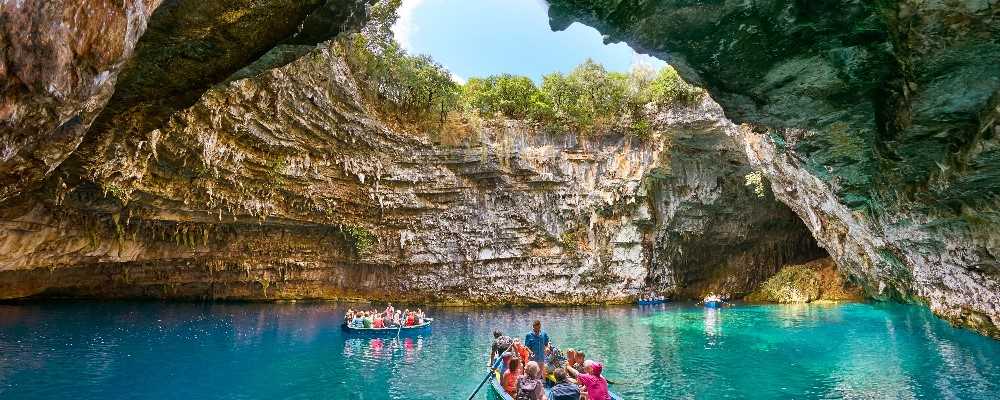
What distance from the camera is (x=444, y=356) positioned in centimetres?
1648

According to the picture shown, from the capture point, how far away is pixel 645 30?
22.9 ft

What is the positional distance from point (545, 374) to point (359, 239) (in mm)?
20683

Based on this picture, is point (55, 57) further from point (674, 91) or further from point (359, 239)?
point (359, 239)

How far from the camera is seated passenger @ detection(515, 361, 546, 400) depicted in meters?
7.25

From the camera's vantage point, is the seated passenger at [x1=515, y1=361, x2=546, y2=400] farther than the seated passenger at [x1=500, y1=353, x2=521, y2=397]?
No

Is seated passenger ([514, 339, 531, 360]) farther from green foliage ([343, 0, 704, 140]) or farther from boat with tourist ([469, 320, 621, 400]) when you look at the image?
green foliage ([343, 0, 704, 140])

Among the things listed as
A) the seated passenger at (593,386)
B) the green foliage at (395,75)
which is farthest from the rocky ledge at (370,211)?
the seated passenger at (593,386)

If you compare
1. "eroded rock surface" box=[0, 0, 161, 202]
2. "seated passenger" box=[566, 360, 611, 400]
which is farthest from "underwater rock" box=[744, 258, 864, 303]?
"eroded rock surface" box=[0, 0, 161, 202]

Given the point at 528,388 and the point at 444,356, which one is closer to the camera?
the point at 528,388

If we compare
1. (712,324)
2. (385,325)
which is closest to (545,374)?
(385,325)

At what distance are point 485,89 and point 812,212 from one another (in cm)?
1874

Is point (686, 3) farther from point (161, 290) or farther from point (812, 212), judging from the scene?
point (161, 290)

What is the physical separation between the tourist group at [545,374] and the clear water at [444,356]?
187 cm

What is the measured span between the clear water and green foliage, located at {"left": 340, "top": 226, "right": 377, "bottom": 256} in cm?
434
